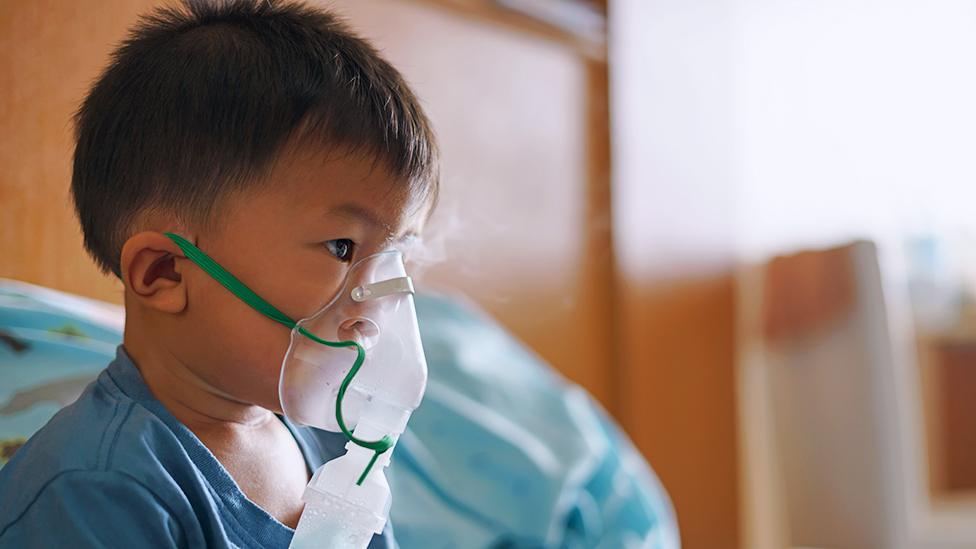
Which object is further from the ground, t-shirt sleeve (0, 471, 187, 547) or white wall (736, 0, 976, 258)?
white wall (736, 0, 976, 258)

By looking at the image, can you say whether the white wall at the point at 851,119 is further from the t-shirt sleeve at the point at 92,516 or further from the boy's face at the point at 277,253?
the t-shirt sleeve at the point at 92,516

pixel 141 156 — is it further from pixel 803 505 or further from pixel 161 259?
pixel 803 505

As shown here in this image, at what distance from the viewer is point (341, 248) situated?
626mm

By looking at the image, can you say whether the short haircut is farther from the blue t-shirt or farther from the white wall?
the white wall

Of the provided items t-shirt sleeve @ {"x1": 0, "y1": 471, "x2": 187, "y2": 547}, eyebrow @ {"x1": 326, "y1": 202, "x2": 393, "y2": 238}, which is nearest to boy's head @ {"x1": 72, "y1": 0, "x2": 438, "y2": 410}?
eyebrow @ {"x1": 326, "y1": 202, "x2": 393, "y2": 238}

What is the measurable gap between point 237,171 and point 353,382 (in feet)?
0.47

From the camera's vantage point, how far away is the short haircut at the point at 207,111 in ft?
1.97

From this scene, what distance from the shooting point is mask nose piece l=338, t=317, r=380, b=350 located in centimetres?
63

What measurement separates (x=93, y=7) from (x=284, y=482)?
0.32 m

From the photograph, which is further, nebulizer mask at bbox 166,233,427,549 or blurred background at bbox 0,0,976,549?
blurred background at bbox 0,0,976,549

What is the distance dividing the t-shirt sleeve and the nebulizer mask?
0.28 feet

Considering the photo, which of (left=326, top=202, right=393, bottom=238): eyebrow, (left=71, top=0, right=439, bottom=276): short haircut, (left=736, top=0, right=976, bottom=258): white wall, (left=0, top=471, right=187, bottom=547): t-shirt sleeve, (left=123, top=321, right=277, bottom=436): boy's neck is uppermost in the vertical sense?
(left=736, top=0, right=976, bottom=258): white wall

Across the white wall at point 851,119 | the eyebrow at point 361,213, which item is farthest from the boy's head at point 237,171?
the white wall at point 851,119

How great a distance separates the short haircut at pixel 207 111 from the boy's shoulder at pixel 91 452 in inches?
4.1
